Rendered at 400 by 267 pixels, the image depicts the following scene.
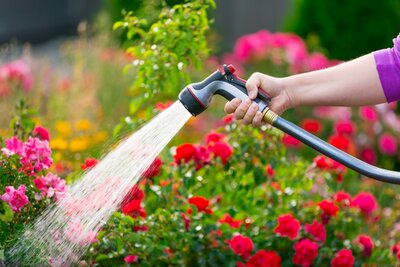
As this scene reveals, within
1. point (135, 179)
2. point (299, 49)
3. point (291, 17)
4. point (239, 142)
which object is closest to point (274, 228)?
point (239, 142)

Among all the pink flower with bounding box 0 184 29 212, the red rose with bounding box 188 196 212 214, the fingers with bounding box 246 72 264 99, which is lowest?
the red rose with bounding box 188 196 212 214

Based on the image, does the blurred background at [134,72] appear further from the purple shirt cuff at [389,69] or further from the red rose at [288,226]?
the purple shirt cuff at [389,69]

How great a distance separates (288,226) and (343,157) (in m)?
0.88

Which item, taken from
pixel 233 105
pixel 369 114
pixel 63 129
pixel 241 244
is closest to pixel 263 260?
pixel 241 244

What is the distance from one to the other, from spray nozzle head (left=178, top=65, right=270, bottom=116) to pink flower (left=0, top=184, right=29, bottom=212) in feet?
1.82

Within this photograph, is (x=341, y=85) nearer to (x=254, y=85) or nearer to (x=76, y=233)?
(x=254, y=85)

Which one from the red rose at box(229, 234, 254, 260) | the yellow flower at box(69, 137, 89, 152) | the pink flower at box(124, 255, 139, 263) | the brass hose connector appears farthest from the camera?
the yellow flower at box(69, 137, 89, 152)

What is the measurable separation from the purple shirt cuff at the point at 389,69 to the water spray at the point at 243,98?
0.35 metres

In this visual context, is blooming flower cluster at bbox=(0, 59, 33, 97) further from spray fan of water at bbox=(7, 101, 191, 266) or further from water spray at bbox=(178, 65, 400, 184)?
water spray at bbox=(178, 65, 400, 184)

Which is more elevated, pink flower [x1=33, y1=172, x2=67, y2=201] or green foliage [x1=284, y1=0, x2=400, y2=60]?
pink flower [x1=33, y1=172, x2=67, y2=201]

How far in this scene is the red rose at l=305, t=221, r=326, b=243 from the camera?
10.6 feet

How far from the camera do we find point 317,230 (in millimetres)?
3242

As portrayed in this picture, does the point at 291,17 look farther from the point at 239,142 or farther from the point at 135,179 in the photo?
the point at 135,179

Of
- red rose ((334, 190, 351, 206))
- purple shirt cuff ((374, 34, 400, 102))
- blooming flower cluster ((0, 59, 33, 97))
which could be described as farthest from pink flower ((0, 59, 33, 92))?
purple shirt cuff ((374, 34, 400, 102))
